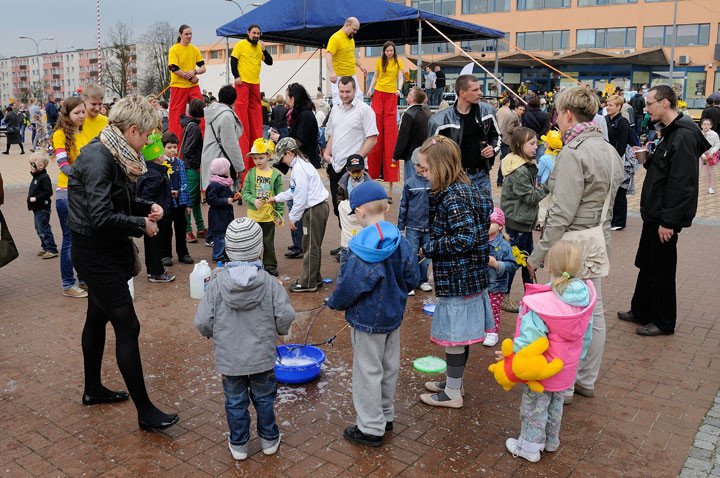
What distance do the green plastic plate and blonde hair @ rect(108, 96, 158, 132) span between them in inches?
109

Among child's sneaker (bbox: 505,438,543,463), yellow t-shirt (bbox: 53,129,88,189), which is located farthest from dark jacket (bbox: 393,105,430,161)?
child's sneaker (bbox: 505,438,543,463)

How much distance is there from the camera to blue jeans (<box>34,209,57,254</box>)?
8.34 metres

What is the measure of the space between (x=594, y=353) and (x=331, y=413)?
1961 mm

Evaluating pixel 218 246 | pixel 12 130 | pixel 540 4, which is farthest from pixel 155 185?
pixel 540 4

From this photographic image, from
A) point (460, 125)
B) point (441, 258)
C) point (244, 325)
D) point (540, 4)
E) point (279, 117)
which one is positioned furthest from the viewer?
point (540, 4)

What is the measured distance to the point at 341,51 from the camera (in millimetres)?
9961

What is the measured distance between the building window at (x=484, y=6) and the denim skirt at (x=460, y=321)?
60.6 metres

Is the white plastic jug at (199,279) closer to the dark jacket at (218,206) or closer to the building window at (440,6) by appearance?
the dark jacket at (218,206)

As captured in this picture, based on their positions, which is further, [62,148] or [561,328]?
[62,148]

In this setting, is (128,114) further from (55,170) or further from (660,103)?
(55,170)

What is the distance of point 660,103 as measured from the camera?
17.8 ft

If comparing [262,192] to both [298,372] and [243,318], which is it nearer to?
[298,372]

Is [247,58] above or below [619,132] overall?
above

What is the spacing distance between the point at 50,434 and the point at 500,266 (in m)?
3.36
